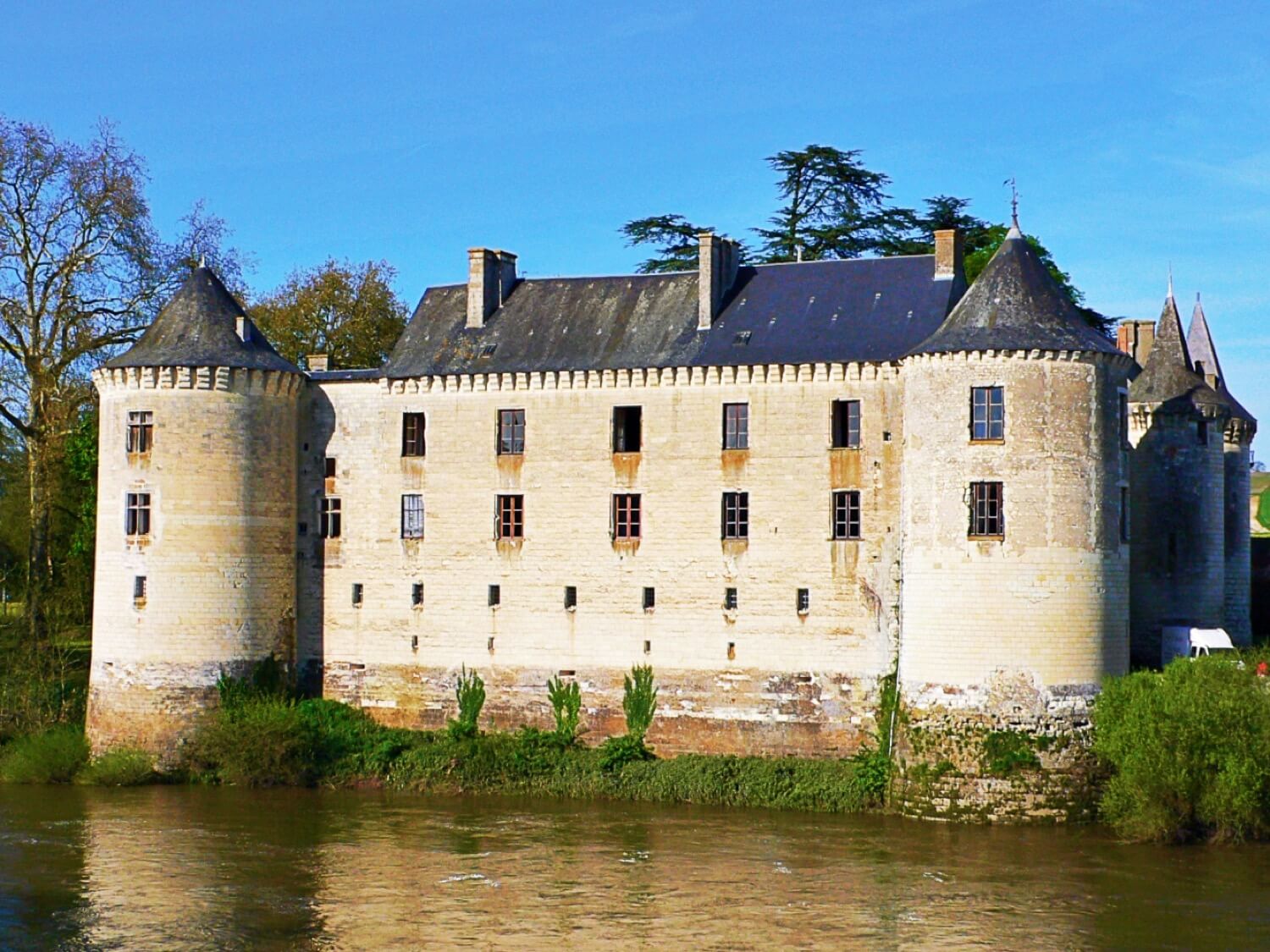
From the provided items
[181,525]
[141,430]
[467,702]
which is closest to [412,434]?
[181,525]

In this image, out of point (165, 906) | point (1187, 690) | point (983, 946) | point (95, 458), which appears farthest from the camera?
point (95, 458)

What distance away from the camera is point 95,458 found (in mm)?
38312

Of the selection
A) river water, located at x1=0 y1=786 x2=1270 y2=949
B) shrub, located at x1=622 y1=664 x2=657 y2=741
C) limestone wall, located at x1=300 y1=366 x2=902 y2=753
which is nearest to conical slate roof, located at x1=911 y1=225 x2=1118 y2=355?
limestone wall, located at x1=300 y1=366 x2=902 y2=753

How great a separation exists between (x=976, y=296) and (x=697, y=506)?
6.18 m

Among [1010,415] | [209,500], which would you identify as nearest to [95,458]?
[209,500]

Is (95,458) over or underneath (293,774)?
over

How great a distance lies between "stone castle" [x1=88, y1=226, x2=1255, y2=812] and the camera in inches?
1027

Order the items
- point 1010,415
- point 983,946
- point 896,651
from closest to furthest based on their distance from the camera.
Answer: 1. point 983,946
2. point 1010,415
3. point 896,651

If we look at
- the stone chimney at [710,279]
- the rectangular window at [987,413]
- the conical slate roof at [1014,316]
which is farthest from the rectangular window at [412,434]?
the rectangular window at [987,413]

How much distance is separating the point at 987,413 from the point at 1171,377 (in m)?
7.73

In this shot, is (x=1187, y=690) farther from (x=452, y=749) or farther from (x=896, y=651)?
(x=452, y=749)

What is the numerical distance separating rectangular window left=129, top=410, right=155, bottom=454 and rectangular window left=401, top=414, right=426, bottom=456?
15.0ft

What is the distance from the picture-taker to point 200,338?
30828 millimetres

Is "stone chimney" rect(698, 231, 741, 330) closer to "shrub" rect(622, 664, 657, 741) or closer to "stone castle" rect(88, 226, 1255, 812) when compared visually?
"stone castle" rect(88, 226, 1255, 812)
